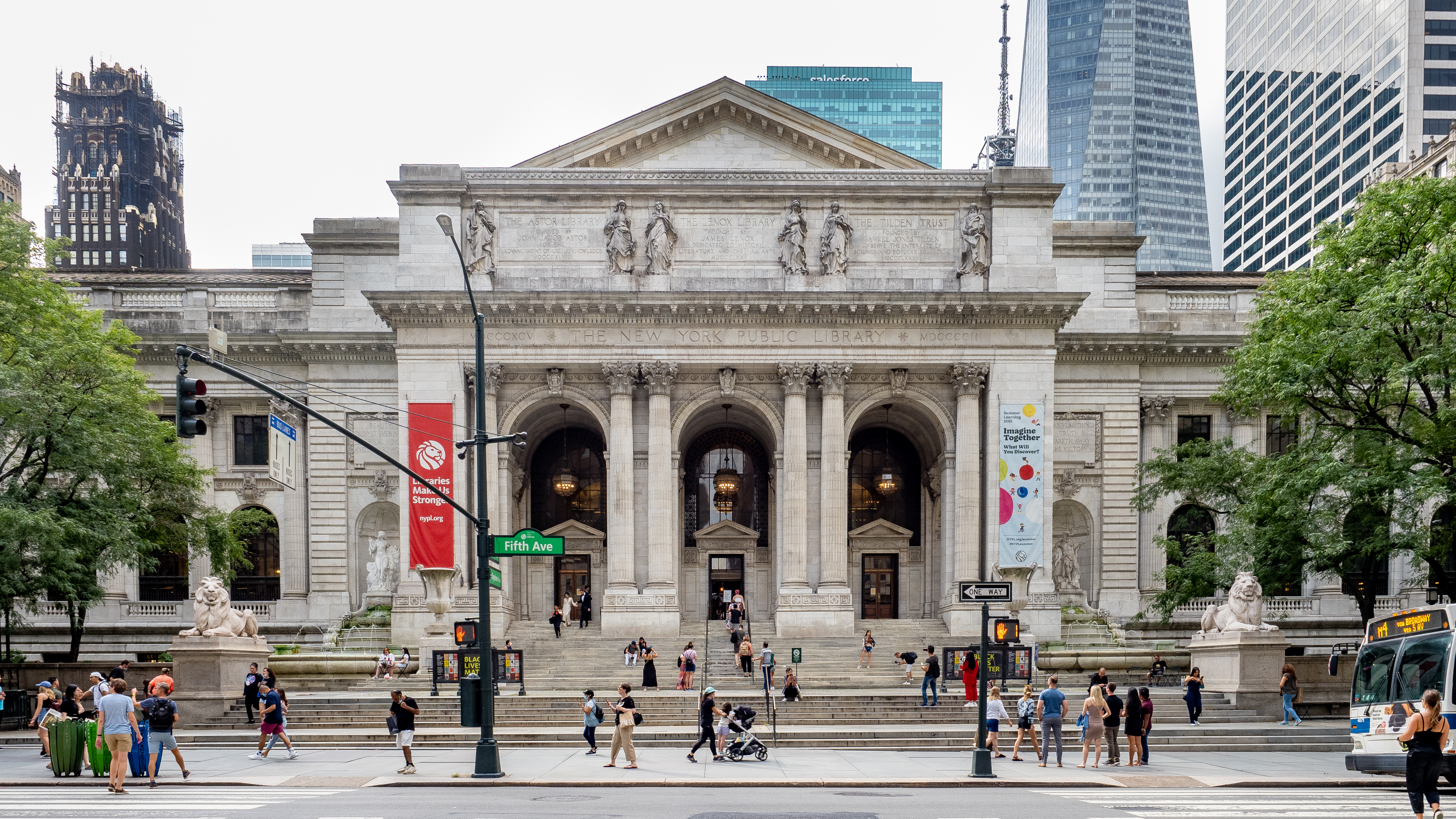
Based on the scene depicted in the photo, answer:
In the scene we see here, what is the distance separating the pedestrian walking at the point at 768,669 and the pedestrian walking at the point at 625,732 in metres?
7.46

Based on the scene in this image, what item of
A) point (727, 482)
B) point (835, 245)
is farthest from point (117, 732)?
point (727, 482)

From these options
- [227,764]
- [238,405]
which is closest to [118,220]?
[238,405]

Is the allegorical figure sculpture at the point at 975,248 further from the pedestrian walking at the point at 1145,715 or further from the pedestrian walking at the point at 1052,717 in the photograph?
the pedestrian walking at the point at 1052,717

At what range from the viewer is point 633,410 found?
46.8 meters

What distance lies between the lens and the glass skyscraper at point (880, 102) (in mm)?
159625

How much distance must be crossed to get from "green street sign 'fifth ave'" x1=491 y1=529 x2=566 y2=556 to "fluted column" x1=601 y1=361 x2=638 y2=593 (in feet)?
70.1

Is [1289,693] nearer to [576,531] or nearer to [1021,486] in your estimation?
[1021,486]

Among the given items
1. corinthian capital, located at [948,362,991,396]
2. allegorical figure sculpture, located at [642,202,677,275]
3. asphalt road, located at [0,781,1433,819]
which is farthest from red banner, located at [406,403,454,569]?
asphalt road, located at [0,781,1433,819]

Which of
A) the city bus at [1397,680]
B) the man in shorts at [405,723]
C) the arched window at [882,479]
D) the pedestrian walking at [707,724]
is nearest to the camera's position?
the city bus at [1397,680]

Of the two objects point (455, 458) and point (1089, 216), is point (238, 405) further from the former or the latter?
point (1089, 216)

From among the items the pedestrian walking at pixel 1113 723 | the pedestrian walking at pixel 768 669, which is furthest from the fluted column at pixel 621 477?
the pedestrian walking at pixel 1113 723

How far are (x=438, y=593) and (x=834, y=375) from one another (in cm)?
1727

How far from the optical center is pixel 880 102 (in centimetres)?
16062

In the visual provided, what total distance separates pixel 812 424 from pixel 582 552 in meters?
12.2
